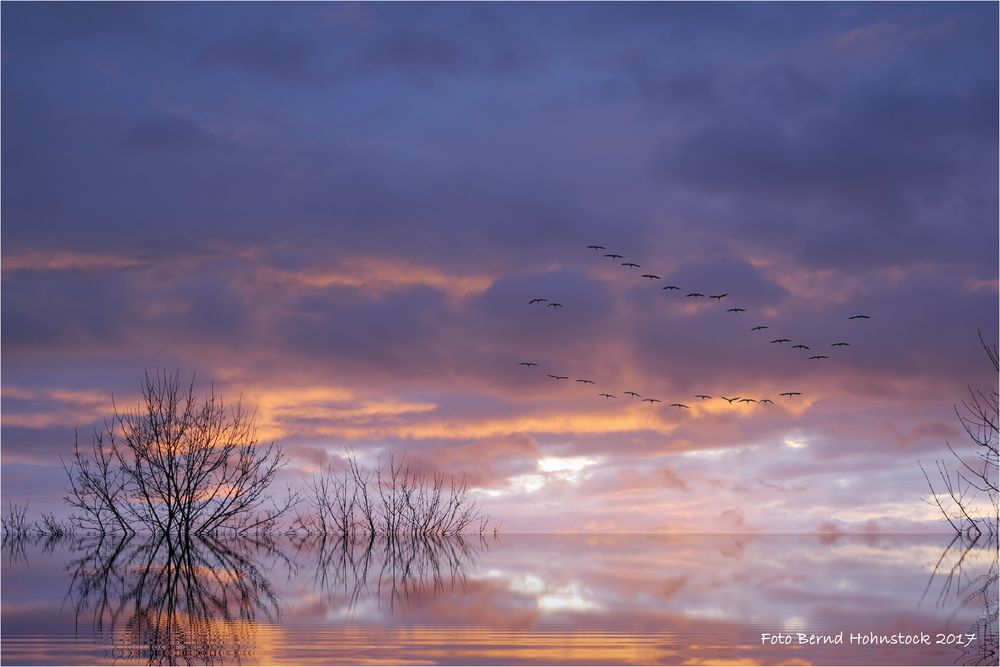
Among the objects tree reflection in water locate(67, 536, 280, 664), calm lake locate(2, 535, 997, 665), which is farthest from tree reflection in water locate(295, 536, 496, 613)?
tree reflection in water locate(67, 536, 280, 664)

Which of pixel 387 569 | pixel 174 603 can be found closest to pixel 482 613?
pixel 174 603

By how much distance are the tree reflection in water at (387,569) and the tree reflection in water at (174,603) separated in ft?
4.19

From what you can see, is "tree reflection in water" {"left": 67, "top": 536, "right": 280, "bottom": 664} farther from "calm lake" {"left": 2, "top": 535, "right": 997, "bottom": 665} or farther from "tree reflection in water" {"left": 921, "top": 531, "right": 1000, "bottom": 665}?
"tree reflection in water" {"left": 921, "top": 531, "right": 1000, "bottom": 665}

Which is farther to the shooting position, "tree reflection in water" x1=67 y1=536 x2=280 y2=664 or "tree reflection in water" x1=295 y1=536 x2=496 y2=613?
"tree reflection in water" x1=295 y1=536 x2=496 y2=613

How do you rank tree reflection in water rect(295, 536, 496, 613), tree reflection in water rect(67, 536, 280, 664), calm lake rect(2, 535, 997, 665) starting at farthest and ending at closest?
tree reflection in water rect(295, 536, 496, 613) → tree reflection in water rect(67, 536, 280, 664) → calm lake rect(2, 535, 997, 665)

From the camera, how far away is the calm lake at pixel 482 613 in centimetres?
959

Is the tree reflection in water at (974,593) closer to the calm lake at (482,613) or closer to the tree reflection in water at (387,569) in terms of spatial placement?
the calm lake at (482,613)

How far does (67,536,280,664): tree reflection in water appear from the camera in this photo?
9703 mm

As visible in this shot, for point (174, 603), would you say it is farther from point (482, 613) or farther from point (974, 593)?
point (974, 593)

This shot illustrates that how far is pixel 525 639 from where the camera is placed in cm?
1059

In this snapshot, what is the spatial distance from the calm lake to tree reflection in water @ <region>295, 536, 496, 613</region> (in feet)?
0.28

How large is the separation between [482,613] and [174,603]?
436 centimetres

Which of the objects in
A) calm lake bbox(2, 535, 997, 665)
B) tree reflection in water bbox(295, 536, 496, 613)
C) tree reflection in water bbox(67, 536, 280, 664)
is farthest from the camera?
tree reflection in water bbox(295, 536, 496, 613)

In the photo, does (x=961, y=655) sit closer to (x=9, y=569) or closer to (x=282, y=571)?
(x=282, y=571)
